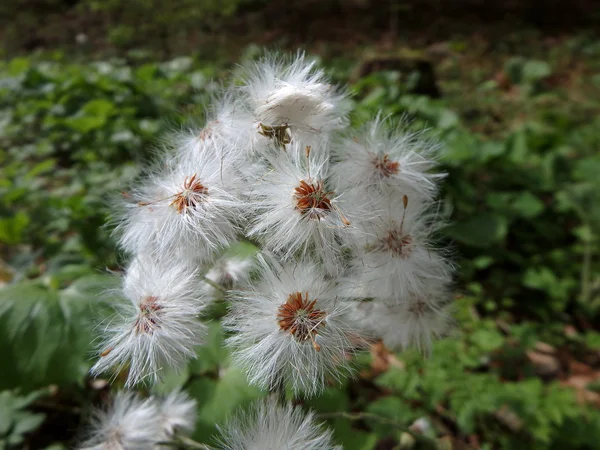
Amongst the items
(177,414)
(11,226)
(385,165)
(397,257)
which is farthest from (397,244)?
(11,226)

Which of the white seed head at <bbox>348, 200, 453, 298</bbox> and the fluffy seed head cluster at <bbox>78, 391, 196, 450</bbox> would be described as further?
the fluffy seed head cluster at <bbox>78, 391, 196, 450</bbox>

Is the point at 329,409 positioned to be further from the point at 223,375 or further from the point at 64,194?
the point at 64,194

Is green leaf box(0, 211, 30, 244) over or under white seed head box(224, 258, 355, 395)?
under

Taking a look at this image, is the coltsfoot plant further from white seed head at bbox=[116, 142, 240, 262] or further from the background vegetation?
the background vegetation

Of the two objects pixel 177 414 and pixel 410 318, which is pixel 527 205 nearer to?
pixel 410 318

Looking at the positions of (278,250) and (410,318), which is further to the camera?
(410,318)

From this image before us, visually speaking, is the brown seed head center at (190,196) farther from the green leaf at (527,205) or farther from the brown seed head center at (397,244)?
the green leaf at (527,205)

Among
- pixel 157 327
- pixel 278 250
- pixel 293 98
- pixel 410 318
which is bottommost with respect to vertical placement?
pixel 410 318

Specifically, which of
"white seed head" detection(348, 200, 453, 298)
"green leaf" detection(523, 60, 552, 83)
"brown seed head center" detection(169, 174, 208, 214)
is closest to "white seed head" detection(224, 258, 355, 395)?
"white seed head" detection(348, 200, 453, 298)
